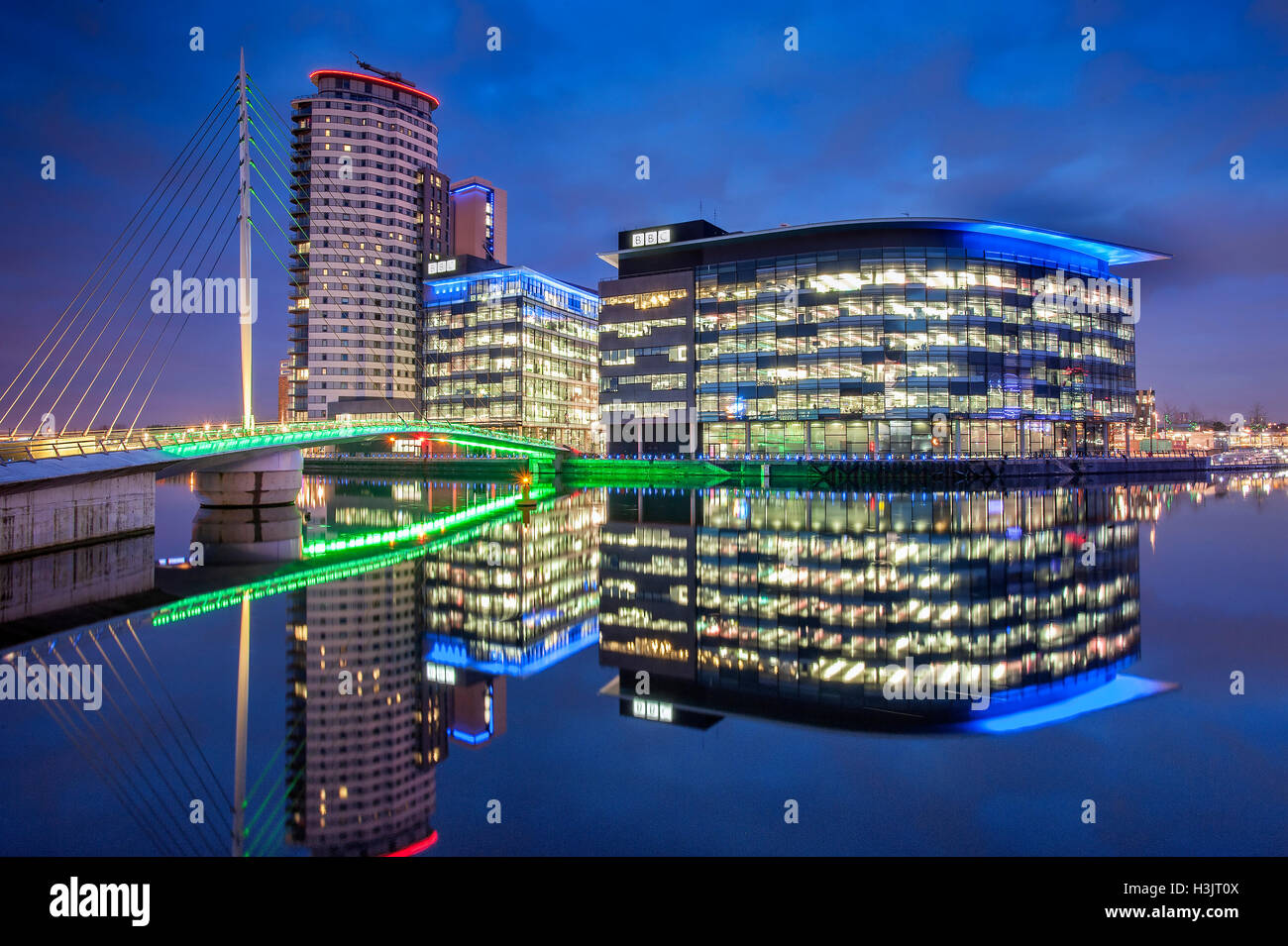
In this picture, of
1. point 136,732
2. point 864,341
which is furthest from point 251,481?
point 864,341

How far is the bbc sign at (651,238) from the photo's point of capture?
89.8 m

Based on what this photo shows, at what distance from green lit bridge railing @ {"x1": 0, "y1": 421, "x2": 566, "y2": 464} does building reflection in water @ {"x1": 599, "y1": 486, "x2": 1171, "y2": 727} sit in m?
18.7

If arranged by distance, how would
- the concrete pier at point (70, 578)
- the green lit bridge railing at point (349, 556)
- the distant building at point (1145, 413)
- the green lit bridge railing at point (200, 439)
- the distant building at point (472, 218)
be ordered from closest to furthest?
the concrete pier at point (70, 578), the green lit bridge railing at point (349, 556), the green lit bridge railing at point (200, 439), the distant building at point (472, 218), the distant building at point (1145, 413)

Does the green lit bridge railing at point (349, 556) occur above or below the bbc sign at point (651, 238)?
below

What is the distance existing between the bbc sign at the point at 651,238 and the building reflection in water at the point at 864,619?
69286 millimetres

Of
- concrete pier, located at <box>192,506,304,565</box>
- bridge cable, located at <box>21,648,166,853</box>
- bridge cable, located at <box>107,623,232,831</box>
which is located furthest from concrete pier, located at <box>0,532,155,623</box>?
bridge cable, located at <box>21,648,166,853</box>

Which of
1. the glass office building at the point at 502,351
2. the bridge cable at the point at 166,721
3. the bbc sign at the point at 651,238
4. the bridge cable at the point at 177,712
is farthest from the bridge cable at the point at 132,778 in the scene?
the glass office building at the point at 502,351

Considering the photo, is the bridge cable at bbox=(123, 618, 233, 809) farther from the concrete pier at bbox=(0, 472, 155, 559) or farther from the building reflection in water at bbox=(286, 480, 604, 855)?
the concrete pier at bbox=(0, 472, 155, 559)

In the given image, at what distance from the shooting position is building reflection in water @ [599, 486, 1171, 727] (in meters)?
9.06

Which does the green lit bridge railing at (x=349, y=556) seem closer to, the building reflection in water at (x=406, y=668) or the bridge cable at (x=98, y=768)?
the building reflection in water at (x=406, y=668)

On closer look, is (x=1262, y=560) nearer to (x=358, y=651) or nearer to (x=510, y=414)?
(x=358, y=651)

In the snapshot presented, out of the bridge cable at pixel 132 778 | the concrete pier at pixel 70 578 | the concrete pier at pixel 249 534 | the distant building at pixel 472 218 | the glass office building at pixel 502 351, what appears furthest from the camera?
the distant building at pixel 472 218

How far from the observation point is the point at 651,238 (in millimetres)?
90375

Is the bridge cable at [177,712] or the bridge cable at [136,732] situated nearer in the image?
the bridge cable at [136,732]
